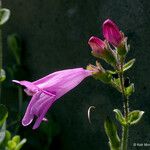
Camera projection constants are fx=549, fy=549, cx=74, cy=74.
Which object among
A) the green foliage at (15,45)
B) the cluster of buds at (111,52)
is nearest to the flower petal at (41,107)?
the cluster of buds at (111,52)

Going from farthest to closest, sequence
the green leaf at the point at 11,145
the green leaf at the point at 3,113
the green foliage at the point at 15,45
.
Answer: the green foliage at the point at 15,45, the green leaf at the point at 11,145, the green leaf at the point at 3,113

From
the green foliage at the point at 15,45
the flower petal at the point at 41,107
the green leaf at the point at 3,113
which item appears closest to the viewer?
the flower petal at the point at 41,107

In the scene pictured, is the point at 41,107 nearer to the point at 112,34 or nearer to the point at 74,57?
the point at 112,34

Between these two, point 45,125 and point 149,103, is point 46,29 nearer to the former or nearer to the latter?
point 45,125

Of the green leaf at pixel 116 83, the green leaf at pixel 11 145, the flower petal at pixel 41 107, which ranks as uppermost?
the green leaf at pixel 116 83

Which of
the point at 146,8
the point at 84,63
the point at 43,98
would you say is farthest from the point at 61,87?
the point at 84,63

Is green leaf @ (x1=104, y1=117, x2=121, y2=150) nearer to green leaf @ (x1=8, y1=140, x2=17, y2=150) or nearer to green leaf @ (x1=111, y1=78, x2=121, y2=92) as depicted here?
green leaf @ (x1=111, y1=78, x2=121, y2=92)

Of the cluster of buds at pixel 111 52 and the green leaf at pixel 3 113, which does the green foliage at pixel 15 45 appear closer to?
the green leaf at pixel 3 113
